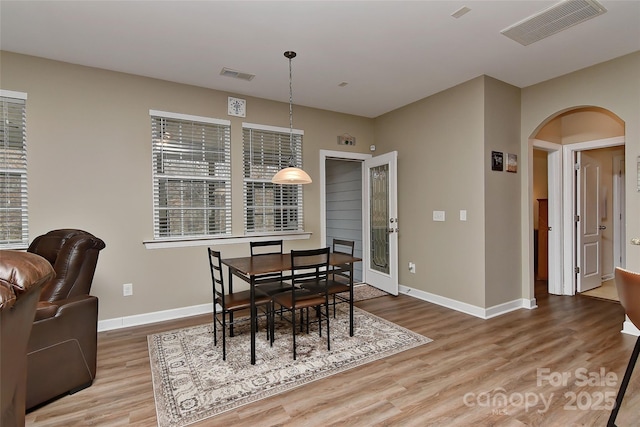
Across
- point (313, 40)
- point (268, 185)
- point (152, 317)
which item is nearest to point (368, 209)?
point (268, 185)

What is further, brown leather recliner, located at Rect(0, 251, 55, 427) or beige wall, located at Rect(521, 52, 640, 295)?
beige wall, located at Rect(521, 52, 640, 295)

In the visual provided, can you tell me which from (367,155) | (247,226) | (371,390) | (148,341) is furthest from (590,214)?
(148,341)

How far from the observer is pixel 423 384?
7.61ft

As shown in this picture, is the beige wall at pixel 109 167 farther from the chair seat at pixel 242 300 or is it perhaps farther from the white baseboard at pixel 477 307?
the white baseboard at pixel 477 307

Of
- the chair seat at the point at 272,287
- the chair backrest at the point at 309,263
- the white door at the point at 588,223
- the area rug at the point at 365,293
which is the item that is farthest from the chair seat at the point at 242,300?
the white door at the point at 588,223

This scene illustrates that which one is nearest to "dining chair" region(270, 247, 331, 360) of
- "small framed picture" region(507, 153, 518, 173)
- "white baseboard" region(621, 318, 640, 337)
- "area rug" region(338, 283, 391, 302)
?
"area rug" region(338, 283, 391, 302)

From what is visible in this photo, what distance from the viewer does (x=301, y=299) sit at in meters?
2.80

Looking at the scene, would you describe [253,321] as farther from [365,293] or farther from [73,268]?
[365,293]

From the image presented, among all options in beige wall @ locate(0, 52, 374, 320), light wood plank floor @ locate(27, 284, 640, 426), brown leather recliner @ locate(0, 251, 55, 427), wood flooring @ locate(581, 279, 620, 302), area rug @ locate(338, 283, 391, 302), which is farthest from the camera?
area rug @ locate(338, 283, 391, 302)

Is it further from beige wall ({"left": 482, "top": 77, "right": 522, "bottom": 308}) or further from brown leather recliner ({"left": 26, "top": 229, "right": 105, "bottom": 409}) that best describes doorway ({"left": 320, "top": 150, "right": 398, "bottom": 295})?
brown leather recliner ({"left": 26, "top": 229, "right": 105, "bottom": 409})

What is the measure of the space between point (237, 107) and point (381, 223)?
2.67 m

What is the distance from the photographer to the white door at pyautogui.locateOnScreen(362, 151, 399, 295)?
462 centimetres

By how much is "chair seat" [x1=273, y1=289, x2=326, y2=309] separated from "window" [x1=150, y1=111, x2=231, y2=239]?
1549 millimetres

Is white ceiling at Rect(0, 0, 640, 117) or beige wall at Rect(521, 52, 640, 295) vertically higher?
white ceiling at Rect(0, 0, 640, 117)
